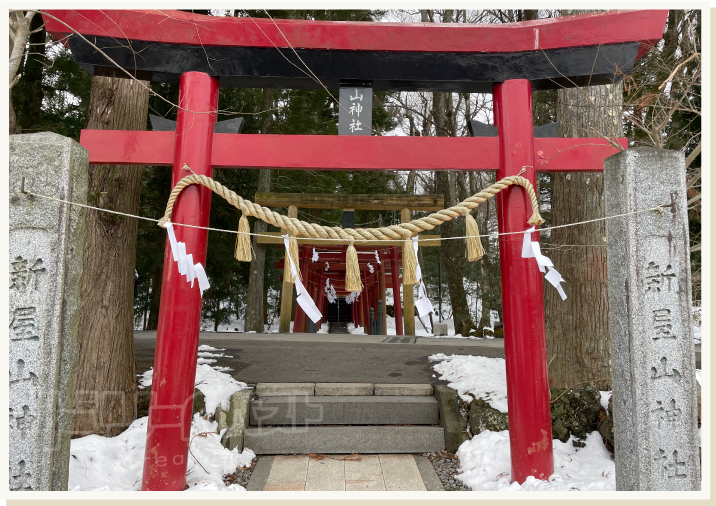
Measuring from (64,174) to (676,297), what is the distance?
4.09m

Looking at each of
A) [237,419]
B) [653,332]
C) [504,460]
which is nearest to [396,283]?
[237,419]

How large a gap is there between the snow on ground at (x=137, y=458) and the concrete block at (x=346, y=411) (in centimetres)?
48

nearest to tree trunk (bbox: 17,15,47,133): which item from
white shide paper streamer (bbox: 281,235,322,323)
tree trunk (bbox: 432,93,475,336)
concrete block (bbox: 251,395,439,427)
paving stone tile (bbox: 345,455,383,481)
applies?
concrete block (bbox: 251,395,439,427)

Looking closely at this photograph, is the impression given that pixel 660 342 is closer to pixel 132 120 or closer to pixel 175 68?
pixel 175 68

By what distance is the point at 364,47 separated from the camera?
153 inches

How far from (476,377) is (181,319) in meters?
3.50

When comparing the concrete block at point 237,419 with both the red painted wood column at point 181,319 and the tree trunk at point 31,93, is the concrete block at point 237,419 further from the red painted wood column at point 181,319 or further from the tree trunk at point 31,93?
the tree trunk at point 31,93

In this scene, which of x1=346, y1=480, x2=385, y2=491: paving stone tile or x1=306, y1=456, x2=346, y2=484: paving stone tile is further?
x1=306, y1=456, x2=346, y2=484: paving stone tile

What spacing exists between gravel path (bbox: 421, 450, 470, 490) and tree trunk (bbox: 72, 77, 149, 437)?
126 inches

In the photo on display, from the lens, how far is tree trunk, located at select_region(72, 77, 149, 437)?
4586 millimetres

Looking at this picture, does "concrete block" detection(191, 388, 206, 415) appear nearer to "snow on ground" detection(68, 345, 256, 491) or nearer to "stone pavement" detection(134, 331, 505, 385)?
"snow on ground" detection(68, 345, 256, 491)

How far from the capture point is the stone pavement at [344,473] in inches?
154

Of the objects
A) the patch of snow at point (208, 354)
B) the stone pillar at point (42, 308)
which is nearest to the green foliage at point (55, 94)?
the patch of snow at point (208, 354)
